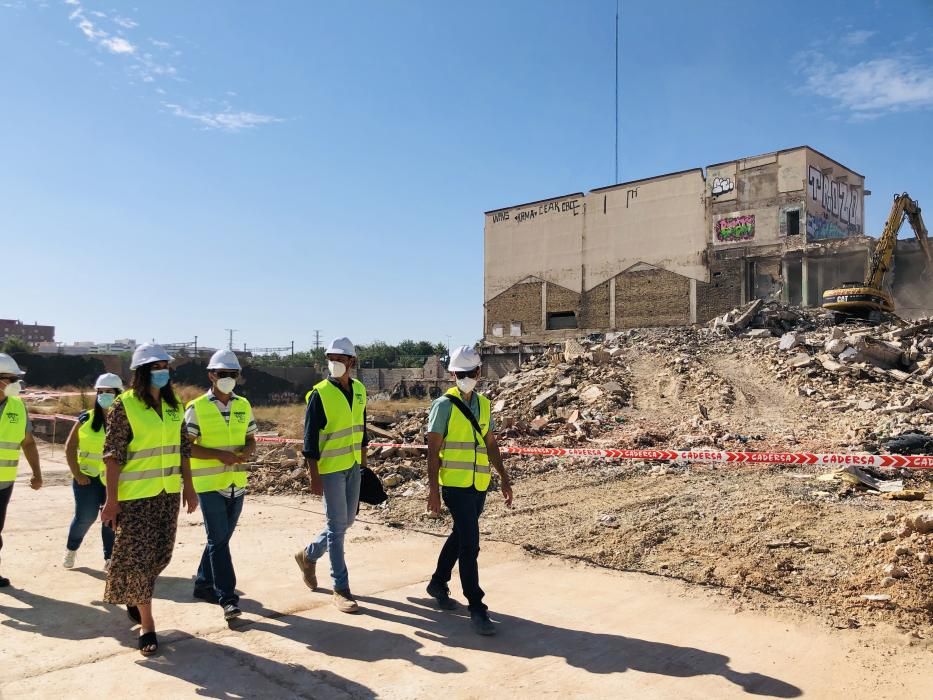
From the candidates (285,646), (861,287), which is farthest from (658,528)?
(861,287)

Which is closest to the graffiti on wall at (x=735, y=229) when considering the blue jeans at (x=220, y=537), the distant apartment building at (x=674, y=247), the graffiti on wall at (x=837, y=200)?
the distant apartment building at (x=674, y=247)

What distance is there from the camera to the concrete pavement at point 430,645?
3814 mm

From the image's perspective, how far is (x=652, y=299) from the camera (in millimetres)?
43625

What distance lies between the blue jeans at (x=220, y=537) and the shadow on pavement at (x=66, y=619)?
62 cm

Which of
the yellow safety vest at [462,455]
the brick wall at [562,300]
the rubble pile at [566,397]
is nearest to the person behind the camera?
the yellow safety vest at [462,455]

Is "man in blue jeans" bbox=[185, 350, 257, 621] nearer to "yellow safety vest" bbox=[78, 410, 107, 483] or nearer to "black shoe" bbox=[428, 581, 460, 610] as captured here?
"black shoe" bbox=[428, 581, 460, 610]

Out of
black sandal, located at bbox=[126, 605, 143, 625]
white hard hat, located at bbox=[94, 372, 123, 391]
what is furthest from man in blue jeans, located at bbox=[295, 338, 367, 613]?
white hard hat, located at bbox=[94, 372, 123, 391]

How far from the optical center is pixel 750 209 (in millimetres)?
39406

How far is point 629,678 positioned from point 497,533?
352 centimetres

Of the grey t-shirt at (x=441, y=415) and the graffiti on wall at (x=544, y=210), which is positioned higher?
the graffiti on wall at (x=544, y=210)

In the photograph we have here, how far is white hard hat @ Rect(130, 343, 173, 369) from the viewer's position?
4.32 m

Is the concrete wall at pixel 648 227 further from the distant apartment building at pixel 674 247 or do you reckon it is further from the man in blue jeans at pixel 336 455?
the man in blue jeans at pixel 336 455

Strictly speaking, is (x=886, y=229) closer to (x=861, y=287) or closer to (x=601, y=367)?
(x=861, y=287)

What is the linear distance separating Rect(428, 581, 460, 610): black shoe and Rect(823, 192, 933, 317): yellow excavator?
24343mm
